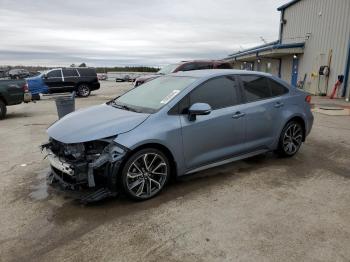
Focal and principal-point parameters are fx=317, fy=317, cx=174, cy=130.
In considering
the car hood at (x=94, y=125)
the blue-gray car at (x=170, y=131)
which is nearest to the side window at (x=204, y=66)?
Answer: the blue-gray car at (x=170, y=131)

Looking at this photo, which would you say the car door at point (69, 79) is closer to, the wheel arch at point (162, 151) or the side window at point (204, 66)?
the side window at point (204, 66)

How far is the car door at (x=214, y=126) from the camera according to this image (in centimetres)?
427

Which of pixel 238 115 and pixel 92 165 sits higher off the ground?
pixel 238 115

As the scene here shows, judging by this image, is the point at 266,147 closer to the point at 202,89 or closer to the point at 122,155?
the point at 202,89

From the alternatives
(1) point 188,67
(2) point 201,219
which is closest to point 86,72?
(1) point 188,67

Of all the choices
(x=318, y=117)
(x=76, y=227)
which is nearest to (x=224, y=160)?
(x=76, y=227)

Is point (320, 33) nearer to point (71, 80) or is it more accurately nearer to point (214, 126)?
point (71, 80)

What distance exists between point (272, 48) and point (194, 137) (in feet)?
64.2

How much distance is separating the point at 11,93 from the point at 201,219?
375 inches

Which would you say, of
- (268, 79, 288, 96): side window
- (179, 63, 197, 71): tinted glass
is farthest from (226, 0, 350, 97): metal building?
(268, 79, 288, 96): side window

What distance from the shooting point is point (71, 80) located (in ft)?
62.5

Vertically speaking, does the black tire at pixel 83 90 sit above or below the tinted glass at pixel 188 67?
below

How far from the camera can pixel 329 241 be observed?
3096 millimetres

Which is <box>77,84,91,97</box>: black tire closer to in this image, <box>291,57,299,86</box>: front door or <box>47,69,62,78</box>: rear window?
<box>47,69,62,78</box>: rear window
